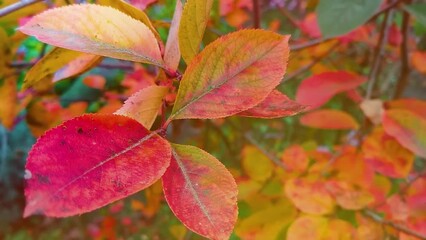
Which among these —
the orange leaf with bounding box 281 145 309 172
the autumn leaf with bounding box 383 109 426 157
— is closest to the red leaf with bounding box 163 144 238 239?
the autumn leaf with bounding box 383 109 426 157

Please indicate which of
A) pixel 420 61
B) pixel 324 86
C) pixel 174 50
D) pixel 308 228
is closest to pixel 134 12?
pixel 174 50

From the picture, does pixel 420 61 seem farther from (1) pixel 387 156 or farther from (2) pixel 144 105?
(2) pixel 144 105

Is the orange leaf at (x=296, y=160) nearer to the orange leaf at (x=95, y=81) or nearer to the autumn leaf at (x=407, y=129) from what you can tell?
the autumn leaf at (x=407, y=129)

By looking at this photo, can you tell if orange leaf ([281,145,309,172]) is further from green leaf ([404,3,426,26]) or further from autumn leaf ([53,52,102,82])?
autumn leaf ([53,52,102,82])

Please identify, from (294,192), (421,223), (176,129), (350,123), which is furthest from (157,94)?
(176,129)

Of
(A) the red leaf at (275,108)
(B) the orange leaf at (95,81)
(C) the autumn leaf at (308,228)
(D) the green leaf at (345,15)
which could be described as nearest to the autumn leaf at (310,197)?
(C) the autumn leaf at (308,228)
